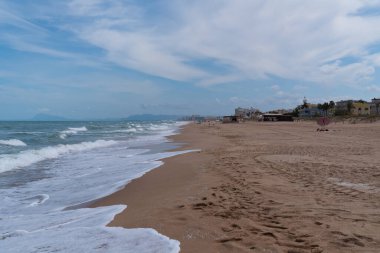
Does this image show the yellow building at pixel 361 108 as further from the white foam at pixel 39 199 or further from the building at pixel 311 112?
the white foam at pixel 39 199

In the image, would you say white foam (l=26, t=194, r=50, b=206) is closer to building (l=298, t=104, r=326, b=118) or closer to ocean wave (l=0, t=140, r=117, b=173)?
ocean wave (l=0, t=140, r=117, b=173)

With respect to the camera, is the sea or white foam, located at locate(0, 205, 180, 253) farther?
the sea

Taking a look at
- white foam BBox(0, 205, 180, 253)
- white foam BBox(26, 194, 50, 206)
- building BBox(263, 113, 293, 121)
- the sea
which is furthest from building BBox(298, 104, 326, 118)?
white foam BBox(0, 205, 180, 253)

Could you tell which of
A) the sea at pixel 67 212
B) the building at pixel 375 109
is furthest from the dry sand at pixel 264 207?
the building at pixel 375 109

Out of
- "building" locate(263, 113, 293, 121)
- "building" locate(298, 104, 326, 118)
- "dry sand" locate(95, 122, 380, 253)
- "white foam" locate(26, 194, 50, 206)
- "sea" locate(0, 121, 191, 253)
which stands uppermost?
"building" locate(298, 104, 326, 118)

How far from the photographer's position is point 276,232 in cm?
416

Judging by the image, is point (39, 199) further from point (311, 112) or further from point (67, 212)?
point (311, 112)

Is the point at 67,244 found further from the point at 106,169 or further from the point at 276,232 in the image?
the point at 106,169

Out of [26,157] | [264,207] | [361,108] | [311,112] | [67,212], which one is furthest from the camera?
[311,112]

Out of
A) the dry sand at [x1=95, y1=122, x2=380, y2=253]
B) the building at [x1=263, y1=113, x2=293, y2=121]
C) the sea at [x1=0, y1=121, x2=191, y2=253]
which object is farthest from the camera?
the building at [x1=263, y1=113, x2=293, y2=121]

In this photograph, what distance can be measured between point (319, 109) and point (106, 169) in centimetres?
10728

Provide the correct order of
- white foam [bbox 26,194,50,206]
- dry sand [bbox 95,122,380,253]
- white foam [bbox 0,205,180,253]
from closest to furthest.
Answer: dry sand [bbox 95,122,380,253] → white foam [bbox 0,205,180,253] → white foam [bbox 26,194,50,206]

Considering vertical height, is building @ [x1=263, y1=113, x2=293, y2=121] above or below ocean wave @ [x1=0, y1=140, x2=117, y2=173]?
above

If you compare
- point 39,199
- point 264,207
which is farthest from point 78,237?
point 39,199
